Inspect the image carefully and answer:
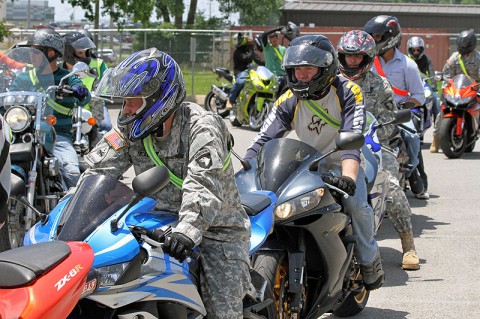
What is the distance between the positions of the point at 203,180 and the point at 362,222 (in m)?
2.27

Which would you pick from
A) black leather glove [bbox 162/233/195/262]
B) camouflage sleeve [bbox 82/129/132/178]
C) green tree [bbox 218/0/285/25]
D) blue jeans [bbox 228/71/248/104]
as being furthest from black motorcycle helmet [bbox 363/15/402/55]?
green tree [bbox 218/0/285/25]

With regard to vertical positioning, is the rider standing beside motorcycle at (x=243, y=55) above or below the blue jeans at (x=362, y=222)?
below

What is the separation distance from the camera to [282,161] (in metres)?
6.07

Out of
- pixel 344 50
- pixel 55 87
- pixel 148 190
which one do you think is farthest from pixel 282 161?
pixel 55 87

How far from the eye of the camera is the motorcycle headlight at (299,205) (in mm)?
5811

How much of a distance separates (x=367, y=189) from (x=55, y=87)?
3190 millimetres

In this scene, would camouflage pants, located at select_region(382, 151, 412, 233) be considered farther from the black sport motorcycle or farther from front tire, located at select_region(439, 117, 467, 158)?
front tire, located at select_region(439, 117, 467, 158)

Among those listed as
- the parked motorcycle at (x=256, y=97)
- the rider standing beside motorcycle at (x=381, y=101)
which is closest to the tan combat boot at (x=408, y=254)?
the rider standing beside motorcycle at (x=381, y=101)

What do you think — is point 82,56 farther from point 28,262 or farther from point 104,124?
point 28,262

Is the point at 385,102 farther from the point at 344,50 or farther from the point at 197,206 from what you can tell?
the point at 197,206

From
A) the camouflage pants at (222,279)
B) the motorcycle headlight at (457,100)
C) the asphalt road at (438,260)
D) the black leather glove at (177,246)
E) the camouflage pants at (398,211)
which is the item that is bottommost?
the asphalt road at (438,260)

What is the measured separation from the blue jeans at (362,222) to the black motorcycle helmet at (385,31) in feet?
13.3

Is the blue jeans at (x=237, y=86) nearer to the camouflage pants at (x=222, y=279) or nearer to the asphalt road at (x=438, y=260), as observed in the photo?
the asphalt road at (x=438, y=260)

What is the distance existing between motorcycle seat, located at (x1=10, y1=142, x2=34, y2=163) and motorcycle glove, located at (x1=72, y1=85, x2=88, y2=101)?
1.11 metres
